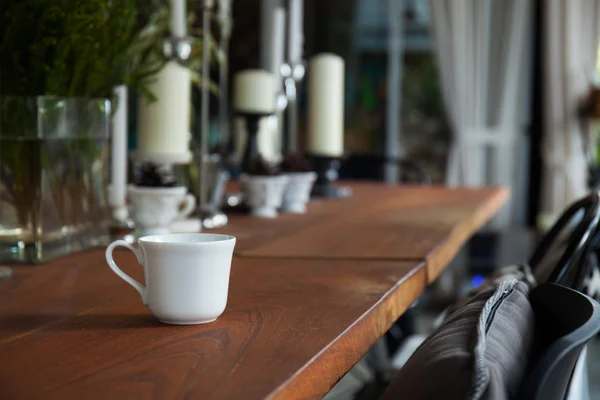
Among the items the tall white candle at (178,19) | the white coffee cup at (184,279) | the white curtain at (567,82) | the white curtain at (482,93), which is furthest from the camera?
the white curtain at (482,93)

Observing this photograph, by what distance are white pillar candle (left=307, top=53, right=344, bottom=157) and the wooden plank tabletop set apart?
0.17m

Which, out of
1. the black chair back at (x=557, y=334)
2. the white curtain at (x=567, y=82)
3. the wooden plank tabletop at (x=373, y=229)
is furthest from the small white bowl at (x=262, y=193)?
the white curtain at (x=567, y=82)

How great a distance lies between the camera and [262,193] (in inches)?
72.4

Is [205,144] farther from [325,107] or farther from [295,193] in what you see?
[325,107]

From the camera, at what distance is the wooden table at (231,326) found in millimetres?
597

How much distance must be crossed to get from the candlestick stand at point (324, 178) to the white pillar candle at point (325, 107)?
23mm

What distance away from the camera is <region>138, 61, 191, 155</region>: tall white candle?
1.52 meters

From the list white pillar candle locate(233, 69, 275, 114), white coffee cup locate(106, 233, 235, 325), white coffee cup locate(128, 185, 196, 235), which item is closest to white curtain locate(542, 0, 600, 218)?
white pillar candle locate(233, 69, 275, 114)

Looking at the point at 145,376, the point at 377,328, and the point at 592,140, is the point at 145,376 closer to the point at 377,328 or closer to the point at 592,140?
the point at 377,328

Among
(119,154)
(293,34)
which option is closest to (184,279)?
(119,154)

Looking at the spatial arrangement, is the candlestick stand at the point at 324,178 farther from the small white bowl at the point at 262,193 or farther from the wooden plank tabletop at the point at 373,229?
the small white bowl at the point at 262,193

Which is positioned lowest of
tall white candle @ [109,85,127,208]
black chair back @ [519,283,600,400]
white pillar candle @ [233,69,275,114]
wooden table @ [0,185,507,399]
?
wooden table @ [0,185,507,399]

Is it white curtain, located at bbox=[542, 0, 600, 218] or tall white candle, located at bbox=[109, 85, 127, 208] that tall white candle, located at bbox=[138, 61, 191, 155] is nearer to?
tall white candle, located at bbox=[109, 85, 127, 208]

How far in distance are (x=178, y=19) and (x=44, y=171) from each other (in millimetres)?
451
